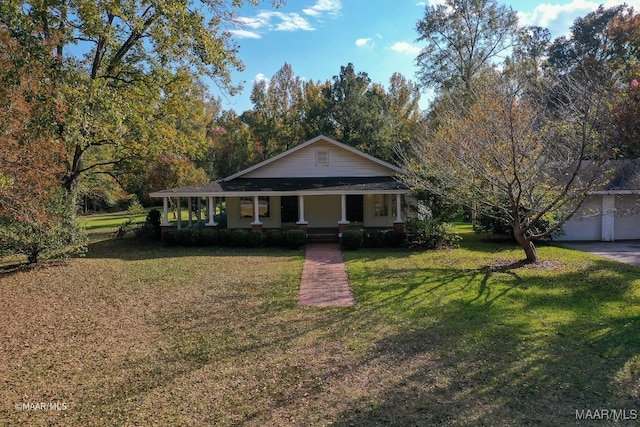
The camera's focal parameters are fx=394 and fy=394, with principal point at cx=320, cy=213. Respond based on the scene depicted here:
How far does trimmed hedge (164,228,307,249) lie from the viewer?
15.6 meters

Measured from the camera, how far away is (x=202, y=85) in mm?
17469

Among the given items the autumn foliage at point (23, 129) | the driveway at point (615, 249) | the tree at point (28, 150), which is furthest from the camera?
the driveway at point (615, 249)

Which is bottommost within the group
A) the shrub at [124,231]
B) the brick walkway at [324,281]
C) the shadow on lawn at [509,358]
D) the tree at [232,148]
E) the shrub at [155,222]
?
the shadow on lawn at [509,358]

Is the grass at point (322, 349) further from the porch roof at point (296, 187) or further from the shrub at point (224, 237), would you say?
the porch roof at point (296, 187)

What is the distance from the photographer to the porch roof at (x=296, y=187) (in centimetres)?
1717

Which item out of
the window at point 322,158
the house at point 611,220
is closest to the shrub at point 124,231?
the window at point 322,158

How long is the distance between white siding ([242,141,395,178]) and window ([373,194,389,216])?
1.19m

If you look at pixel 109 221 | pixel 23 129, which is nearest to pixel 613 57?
pixel 23 129

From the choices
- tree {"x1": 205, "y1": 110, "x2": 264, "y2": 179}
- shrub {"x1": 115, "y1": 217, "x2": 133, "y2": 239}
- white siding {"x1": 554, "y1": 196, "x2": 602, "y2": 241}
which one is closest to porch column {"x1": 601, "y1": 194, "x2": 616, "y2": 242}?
white siding {"x1": 554, "y1": 196, "x2": 602, "y2": 241}

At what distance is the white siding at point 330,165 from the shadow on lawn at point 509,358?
11.4 m

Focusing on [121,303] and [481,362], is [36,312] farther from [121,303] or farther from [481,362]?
[481,362]

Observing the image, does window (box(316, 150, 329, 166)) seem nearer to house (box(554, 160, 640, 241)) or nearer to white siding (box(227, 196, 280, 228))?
white siding (box(227, 196, 280, 228))

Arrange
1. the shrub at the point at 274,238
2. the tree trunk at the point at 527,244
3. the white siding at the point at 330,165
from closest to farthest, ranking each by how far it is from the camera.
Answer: the tree trunk at the point at 527,244, the shrub at the point at 274,238, the white siding at the point at 330,165

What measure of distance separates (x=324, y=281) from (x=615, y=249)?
12.0m
